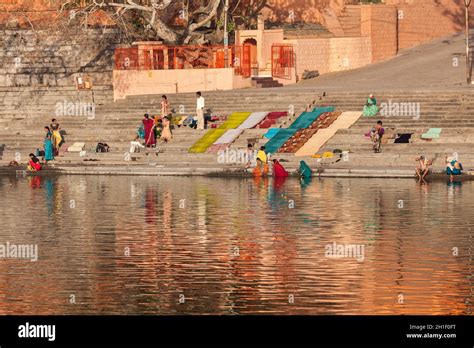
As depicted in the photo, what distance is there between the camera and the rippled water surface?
76.9ft

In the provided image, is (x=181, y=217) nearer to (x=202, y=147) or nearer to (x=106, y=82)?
(x=202, y=147)

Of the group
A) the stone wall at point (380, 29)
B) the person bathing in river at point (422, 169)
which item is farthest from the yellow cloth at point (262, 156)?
the stone wall at point (380, 29)

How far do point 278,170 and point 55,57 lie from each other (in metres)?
19.2

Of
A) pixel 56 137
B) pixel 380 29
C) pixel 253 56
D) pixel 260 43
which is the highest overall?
pixel 380 29

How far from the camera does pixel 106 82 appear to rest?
60156 millimetres

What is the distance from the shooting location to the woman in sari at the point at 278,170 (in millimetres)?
44500

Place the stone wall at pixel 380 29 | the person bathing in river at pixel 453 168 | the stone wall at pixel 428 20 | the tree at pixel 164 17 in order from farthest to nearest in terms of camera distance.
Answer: the stone wall at pixel 428 20 < the stone wall at pixel 380 29 < the tree at pixel 164 17 < the person bathing in river at pixel 453 168

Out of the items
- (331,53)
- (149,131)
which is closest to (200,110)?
(149,131)

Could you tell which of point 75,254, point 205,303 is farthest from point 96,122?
Result: point 205,303

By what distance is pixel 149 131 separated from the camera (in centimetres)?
5025

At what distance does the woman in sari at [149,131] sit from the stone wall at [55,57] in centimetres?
1039

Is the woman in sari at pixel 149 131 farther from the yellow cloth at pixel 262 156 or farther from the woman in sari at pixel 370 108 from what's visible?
the woman in sari at pixel 370 108

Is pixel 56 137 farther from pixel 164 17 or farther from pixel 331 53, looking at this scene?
pixel 331 53

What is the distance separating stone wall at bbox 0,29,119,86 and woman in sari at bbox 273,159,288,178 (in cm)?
1735
